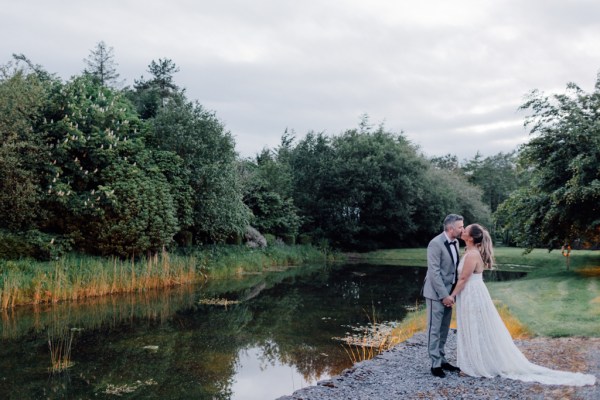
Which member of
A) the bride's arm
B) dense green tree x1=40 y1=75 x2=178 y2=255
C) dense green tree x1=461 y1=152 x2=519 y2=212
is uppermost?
dense green tree x1=461 y1=152 x2=519 y2=212

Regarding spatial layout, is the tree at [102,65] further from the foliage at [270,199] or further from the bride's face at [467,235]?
the bride's face at [467,235]

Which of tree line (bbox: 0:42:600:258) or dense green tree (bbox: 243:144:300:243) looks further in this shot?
dense green tree (bbox: 243:144:300:243)

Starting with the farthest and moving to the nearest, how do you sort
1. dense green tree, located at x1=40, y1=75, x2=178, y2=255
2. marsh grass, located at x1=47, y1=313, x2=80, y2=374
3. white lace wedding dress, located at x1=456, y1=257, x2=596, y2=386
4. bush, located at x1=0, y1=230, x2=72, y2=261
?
1. dense green tree, located at x1=40, y1=75, x2=178, y2=255
2. bush, located at x1=0, y1=230, x2=72, y2=261
3. marsh grass, located at x1=47, y1=313, x2=80, y2=374
4. white lace wedding dress, located at x1=456, y1=257, x2=596, y2=386

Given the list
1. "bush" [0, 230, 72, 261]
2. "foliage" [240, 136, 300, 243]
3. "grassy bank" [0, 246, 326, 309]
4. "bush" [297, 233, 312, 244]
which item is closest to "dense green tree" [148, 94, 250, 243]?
"grassy bank" [0, 246, 326, 309]

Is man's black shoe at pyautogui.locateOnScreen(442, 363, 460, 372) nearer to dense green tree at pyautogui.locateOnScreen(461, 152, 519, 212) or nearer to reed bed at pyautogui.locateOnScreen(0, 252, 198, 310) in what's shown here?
reed bed at pyautogui.locateOnScreen(0, 252, 198, 310)

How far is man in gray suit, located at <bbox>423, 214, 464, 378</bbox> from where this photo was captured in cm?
753

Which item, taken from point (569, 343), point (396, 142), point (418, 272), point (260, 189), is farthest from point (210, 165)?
point (396, 142)

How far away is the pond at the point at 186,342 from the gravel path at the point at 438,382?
1549 mm

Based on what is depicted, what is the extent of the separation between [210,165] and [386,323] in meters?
11.9

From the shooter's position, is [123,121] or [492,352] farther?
[123,121]

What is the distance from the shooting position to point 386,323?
46.9 feet

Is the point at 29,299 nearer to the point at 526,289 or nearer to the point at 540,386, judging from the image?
the point at 540,386

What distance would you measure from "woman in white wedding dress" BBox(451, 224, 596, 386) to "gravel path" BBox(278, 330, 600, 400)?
9.6 inches

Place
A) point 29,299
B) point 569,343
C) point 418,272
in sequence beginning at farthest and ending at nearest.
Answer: point 418,272
point 29,299
point 569,343
